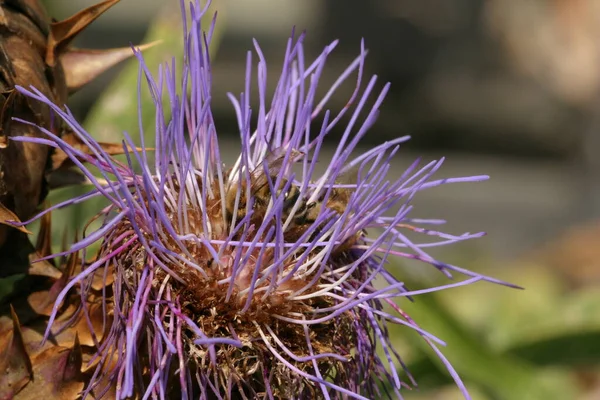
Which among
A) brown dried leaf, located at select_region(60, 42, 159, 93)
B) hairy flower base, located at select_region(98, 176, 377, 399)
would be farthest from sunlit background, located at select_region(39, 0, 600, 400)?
hairy flower base, located at select_region(98, 176, 377, 399)

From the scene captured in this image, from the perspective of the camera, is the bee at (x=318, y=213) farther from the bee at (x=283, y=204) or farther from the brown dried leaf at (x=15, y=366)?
the brown dried leaf at (x=15, y=366)

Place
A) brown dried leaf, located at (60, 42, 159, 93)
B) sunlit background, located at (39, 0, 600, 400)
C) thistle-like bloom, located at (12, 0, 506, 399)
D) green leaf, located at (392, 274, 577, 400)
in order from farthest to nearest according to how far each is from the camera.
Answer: sunlit background, located at (39, 0, 600, 400) < green leaf, located at (392, 274, 577, 400) < brown dried leaf, located at (60, 42, 159, 93) < thistle-like bloom, located at (12, 0, 506, 399)

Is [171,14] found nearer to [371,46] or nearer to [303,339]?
[303,339]

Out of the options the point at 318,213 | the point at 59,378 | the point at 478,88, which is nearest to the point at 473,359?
the point at 318,213

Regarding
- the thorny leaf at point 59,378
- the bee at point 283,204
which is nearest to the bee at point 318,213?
the bee at point 283,204

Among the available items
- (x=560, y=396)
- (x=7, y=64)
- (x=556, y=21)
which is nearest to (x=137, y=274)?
(x=7, y=64)

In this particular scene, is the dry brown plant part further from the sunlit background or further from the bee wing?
the sunlit background
